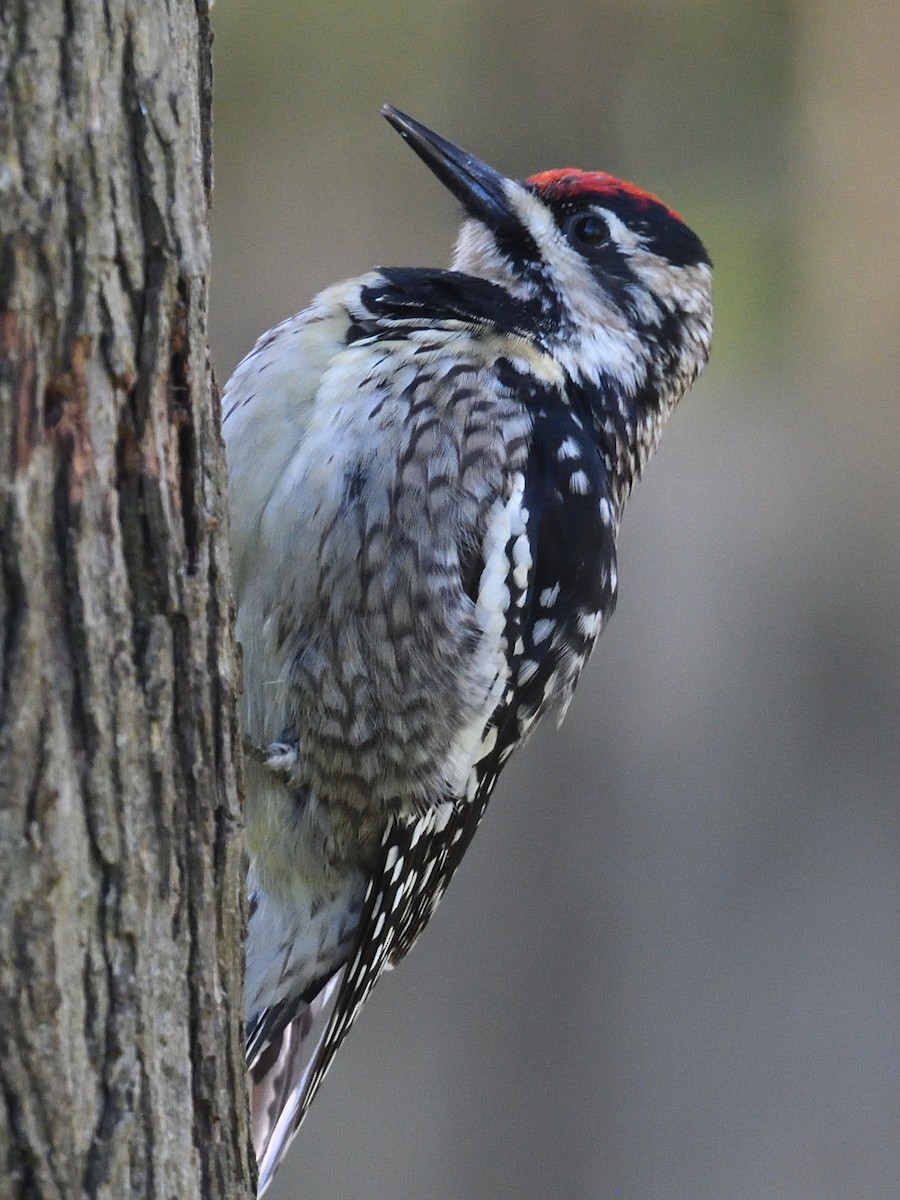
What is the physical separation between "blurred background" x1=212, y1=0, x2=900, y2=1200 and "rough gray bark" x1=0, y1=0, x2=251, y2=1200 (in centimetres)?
287

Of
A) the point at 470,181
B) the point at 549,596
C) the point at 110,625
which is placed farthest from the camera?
the point at 470,181

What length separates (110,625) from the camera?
4.25 ft

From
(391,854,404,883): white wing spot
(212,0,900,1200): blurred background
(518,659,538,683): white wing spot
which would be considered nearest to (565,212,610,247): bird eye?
(518,659,538,683): white wing spot

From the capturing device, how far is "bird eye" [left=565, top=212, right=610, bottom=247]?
281 centimetres

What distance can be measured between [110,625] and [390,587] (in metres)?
0.90

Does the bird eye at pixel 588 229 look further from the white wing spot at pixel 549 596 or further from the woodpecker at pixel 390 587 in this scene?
the white wing spot at pixel 549 596

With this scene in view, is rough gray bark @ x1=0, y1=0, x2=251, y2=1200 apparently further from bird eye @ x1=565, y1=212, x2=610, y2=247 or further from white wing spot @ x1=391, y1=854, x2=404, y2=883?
bird eye @ x1=565, y1=212, x2=610, y2=247

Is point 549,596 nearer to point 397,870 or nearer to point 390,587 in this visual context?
point 390,587

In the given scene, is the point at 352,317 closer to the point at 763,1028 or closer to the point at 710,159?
the point at 710,159

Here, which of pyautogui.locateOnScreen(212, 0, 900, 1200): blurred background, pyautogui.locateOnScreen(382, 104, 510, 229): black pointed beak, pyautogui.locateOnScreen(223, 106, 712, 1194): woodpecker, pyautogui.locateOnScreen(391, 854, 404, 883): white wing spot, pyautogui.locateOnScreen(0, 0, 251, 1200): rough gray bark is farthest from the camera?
pyautogui.locateOnScreen(212, 0, 900, 1200): blurred background

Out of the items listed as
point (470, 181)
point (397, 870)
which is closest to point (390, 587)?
point (397, 870)

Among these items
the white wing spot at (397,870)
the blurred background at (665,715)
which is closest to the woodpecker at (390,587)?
the white wing spot at (397,870)

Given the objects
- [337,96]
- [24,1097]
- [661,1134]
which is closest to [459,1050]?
[661,1134]

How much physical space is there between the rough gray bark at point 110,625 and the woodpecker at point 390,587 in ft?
2.30
